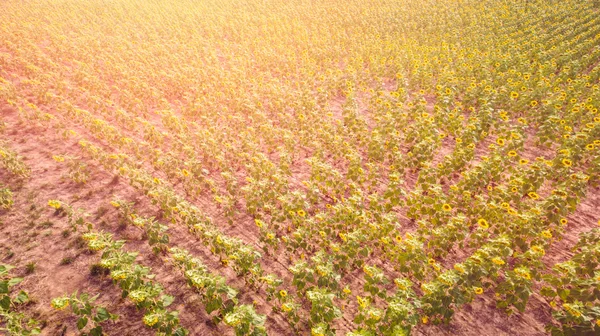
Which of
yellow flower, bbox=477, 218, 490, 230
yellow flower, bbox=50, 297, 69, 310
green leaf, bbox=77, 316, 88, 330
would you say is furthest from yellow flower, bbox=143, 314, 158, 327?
yellow flower, bbox=477, 218, 490, 230

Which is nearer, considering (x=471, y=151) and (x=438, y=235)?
(x=438, y=235)

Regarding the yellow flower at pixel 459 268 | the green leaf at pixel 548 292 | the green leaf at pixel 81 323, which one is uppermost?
the yellow flower at pixel 459 268

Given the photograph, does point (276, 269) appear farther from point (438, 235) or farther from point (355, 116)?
point (355, 116)

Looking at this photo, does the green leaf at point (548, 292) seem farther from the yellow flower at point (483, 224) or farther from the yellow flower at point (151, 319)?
the yellow flower at point (151, 319)

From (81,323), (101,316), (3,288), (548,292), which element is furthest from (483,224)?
(3,288)

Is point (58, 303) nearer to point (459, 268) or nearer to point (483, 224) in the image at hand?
point (459, 268)

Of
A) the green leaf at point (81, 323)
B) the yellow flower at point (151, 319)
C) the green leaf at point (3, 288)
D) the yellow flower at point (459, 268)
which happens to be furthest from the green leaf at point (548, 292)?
the green leaf at point (3, 288)

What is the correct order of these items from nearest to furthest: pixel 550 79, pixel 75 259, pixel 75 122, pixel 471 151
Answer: pixel 75 259 → pixel 471 151 → pixel 75 122 → pixel 550 79

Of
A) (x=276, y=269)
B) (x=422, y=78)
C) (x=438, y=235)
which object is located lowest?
(x=276, y=269)

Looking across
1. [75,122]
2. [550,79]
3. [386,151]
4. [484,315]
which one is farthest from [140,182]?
[550,79]

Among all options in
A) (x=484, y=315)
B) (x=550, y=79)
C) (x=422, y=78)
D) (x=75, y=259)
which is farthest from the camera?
(x=422, y=78)

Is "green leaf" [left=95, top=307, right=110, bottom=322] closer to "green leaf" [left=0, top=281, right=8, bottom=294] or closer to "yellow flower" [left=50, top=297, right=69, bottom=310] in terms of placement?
"yellow flower" [left=50, top=297, right=69, bottom=310]
